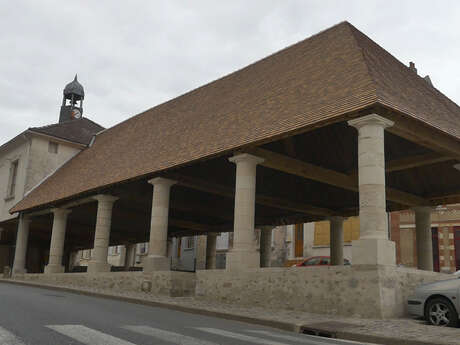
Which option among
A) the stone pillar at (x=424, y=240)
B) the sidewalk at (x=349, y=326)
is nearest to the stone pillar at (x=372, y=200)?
the sidewalk at (x=349, y=326)

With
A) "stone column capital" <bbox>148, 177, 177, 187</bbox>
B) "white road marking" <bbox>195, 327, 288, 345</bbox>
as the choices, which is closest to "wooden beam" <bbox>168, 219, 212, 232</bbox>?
"stone column capital" <bbox>148, 177, 177, 187</bbox>

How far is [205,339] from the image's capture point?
6770mm

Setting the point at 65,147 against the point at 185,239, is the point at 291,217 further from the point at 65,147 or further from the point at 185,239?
the point at 185,239

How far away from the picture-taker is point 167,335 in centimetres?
693

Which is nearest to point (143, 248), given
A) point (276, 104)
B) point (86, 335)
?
point (276, 104)

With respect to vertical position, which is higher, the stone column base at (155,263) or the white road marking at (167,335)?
the stone column base at (155,263)

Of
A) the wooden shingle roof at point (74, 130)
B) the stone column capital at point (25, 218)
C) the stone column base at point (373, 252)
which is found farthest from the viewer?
the wooden shingle roof at point (74, 130)

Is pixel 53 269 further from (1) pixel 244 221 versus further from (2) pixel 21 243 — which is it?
(1) pixel 244 221

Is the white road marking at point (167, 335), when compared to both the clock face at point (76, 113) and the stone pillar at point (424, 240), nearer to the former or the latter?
the stone pillar at point (424, 240)

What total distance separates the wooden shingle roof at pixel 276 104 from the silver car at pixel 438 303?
4.17m

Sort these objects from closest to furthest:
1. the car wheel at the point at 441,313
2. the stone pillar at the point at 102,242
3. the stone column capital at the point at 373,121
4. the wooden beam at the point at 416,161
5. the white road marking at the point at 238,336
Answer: the white road marking at the point at 238,336, the car wheel at the point at 441,313, the stone column capital at the point at 373,121, the wooden beam at the point at 416,161, the stone pillar at the point at 102,242

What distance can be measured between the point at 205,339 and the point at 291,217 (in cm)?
2061

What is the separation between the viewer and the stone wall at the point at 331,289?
10.5 m

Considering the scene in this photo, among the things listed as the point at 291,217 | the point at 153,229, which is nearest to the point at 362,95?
the point at 153,229
